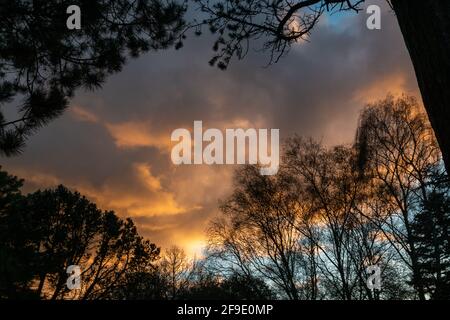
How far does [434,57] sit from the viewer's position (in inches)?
81.8

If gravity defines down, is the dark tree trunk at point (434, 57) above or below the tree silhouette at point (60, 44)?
below

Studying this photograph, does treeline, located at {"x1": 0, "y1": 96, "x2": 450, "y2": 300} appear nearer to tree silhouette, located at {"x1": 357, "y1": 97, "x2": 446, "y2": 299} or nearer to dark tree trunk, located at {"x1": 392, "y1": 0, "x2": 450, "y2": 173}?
tree silhouette, located at {"x1": 357, "y1": 97, "x2": 446, "y2": 299}

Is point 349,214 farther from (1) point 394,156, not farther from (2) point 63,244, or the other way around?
(2) point 63,244

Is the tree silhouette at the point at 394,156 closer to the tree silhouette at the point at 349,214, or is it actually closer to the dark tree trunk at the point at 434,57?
the tree silhouette at the point at 349,214

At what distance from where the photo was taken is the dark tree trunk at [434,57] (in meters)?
2.03

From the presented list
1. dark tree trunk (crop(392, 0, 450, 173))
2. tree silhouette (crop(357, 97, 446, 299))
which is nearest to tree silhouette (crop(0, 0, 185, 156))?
dark tree trunk (crop(392, 0, 450, 173))

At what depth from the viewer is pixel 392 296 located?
66.4ft

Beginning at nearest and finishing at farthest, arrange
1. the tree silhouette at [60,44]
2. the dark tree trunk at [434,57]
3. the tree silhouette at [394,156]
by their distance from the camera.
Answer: the dark tree trunk at [434,57] < the tree silhouette at [60,44] < the tree silhouette at [394,156]

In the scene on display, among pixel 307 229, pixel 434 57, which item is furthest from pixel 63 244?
pixel 434 57

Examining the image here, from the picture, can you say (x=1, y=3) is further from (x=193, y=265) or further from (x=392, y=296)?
(x=193, y=265)

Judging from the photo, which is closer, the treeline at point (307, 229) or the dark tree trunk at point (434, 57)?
the dark tree trunk at point (434, 57)

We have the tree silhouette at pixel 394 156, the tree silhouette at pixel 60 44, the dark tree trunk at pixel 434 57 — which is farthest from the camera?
the tree silhouette at pixel 394 156

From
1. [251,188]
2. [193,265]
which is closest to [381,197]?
[251,188]

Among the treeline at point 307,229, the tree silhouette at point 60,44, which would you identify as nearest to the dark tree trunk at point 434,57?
the tree silhouette at point 60,44
